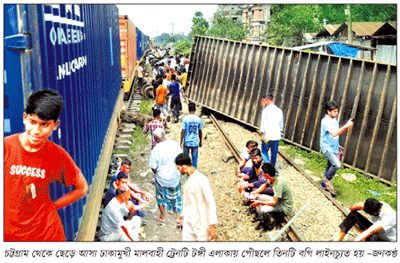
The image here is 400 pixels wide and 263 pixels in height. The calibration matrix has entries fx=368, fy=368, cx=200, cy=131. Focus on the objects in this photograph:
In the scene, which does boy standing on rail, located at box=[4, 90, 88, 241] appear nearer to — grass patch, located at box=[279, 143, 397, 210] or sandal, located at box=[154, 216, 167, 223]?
sandal, located at box=[154, 216, 167, 223]

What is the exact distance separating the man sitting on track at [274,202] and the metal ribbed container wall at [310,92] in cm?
315

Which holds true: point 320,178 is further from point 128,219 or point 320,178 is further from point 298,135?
point 128,219

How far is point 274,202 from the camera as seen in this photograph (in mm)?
5234

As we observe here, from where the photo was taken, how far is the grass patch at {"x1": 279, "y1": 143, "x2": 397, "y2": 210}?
6539 mm

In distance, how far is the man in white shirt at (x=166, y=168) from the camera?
5.21 meters

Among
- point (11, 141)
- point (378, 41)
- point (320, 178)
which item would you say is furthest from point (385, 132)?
point (378, 41)

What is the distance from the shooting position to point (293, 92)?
9.45 metres

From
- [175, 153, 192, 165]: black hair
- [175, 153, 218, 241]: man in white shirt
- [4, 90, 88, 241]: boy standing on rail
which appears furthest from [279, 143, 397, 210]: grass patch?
[4, 90, 88, 241]: boy standing on rail

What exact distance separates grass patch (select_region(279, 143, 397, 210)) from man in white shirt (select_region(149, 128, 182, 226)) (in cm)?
304

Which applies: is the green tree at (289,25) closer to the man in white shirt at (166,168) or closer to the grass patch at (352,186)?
the grass patch at (352,186)

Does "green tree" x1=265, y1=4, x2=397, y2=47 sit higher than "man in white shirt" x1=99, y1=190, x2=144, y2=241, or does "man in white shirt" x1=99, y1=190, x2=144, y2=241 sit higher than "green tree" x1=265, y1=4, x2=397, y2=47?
"green tree" x1=265, y1=4, x2=397, y2=47

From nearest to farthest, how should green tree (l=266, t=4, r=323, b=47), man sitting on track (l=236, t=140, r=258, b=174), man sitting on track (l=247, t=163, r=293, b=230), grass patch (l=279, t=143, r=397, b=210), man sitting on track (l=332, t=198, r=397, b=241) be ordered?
man sitting on track (l=332, t=198, r=397, b=241)
man sitting on track (l=247, t=163, r=293, b=230)
man sitting on track (l=236, t=140, r=258, b=174)
grass patch (l=279, t=143, r=397, b=210)
green tree (l=266, t=4, r=323, b=47)
